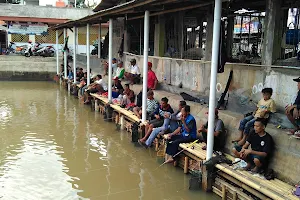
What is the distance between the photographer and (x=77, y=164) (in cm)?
694

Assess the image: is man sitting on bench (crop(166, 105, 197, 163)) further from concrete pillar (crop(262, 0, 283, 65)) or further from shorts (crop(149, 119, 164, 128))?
concrete pillar (crop(262, 0, 283, 65))

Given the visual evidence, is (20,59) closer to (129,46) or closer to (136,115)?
(129,46)

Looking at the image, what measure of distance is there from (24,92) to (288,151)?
1463 centimetres

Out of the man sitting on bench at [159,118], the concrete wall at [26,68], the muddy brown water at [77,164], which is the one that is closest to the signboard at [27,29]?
the concrete wall at [26,68]

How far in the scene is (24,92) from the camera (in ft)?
55.1

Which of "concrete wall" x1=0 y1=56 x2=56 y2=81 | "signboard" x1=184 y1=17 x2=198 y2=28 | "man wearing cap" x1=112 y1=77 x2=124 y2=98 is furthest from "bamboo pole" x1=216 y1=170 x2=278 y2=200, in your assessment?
"concrete wall" x1=0 y1=56 x2=56 y2=81

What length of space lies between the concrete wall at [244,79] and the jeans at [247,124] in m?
0.90

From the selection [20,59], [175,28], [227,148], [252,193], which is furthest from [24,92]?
[252,193]

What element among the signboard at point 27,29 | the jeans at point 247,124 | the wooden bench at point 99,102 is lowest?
the wooden bench at point 99,102

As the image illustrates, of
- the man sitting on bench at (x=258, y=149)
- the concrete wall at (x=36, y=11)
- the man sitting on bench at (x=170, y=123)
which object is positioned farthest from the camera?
the concrete wall at (x=36, y=11)

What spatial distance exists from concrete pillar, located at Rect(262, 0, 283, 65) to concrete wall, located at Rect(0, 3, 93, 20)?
21.5 metres

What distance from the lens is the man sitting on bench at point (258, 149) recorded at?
197 inches

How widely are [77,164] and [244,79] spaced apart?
4.05 m

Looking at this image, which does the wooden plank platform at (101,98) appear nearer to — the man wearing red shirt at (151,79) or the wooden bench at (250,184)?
the man wearing red shirt at (151,79)
